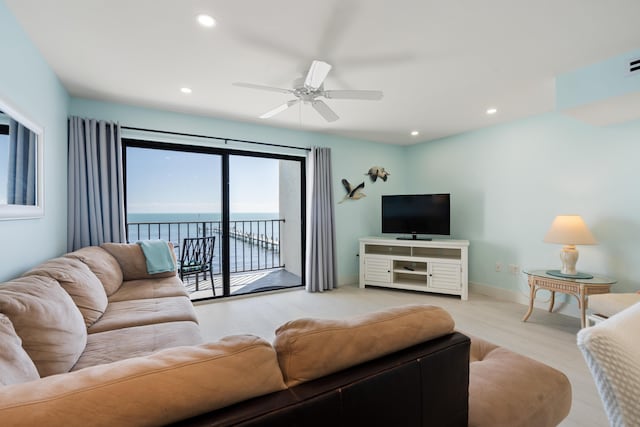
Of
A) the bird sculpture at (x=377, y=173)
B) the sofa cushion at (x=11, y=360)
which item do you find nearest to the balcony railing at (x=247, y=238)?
the bird sculpture at (x=377, y=173)

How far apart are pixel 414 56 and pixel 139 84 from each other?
242 cm

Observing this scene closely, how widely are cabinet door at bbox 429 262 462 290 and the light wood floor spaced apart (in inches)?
6.6

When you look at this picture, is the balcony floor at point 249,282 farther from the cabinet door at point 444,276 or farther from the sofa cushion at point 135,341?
the sofa cushion at point 135,341

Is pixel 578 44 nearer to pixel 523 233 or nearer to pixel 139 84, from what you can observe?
pixel 523 233

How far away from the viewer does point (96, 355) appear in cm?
143

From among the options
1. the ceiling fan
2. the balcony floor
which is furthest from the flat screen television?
the ceiling fan

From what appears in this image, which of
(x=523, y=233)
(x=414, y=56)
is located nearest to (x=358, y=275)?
(x=523, y=233)

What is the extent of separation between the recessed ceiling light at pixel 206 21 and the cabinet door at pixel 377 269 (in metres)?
3.54

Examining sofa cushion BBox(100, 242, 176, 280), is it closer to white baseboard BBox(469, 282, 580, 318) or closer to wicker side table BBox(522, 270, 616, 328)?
wicker side table BBox(522, 270, 616, 328)

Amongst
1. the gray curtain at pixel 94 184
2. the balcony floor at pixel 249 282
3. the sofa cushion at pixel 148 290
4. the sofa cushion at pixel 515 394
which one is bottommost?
the balcony floor at pixel 249 282

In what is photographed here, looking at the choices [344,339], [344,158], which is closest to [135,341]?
[344,339]

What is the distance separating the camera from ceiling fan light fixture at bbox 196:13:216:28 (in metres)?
1.78

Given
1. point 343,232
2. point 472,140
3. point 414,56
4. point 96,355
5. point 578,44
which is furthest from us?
point 343,232

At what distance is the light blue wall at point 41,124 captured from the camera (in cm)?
170
